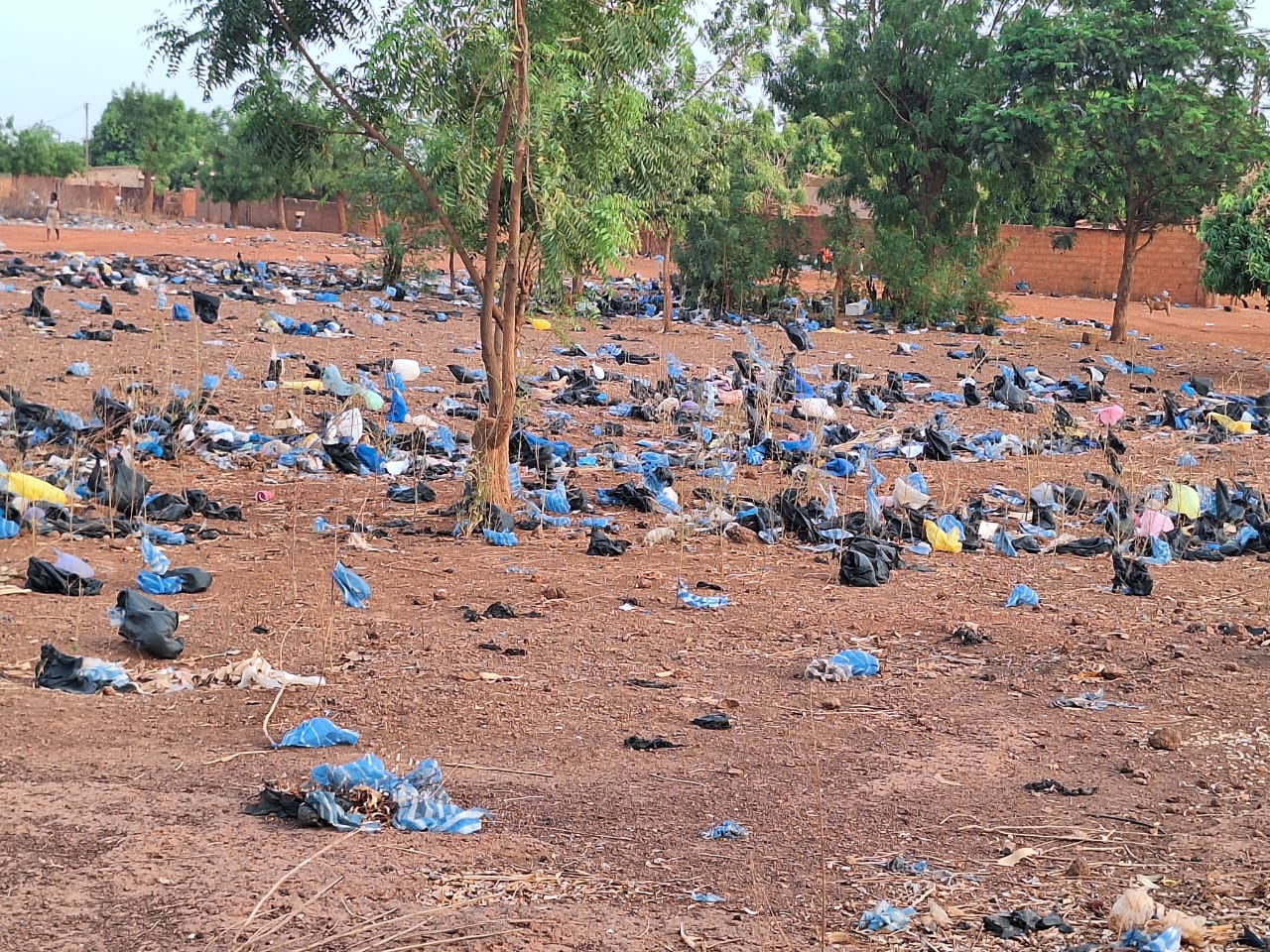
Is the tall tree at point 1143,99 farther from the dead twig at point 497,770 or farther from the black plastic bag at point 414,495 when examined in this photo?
the dead twig at point 497,770

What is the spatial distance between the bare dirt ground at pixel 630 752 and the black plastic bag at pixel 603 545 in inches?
2.9

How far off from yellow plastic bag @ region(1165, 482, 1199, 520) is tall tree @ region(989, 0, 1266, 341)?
11.0 m

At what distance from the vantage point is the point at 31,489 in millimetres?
7012

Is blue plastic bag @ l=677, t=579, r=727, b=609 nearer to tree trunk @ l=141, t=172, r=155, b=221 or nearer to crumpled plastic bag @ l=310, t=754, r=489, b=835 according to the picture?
crumpled plastic bag @ l=310, t=754, r=489, b=835

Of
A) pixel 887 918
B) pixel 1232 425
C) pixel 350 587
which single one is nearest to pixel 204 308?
pixel 350 587

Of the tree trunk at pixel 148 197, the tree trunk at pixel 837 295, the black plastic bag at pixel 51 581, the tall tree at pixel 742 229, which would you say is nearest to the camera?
the black plastic bag at pixel 51 581

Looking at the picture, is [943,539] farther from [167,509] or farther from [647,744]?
[167,509]

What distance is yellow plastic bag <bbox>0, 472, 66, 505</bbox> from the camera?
694 centimetres

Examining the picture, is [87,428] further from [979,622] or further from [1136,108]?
[1136,108]

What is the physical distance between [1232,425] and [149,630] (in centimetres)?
924

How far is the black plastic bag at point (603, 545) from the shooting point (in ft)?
22.6

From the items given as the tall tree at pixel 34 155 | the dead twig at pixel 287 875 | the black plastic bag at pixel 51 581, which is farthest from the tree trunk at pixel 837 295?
the tall tree at pixel 34 155

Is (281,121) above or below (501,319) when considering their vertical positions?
above

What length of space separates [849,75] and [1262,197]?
7409 millimetres
